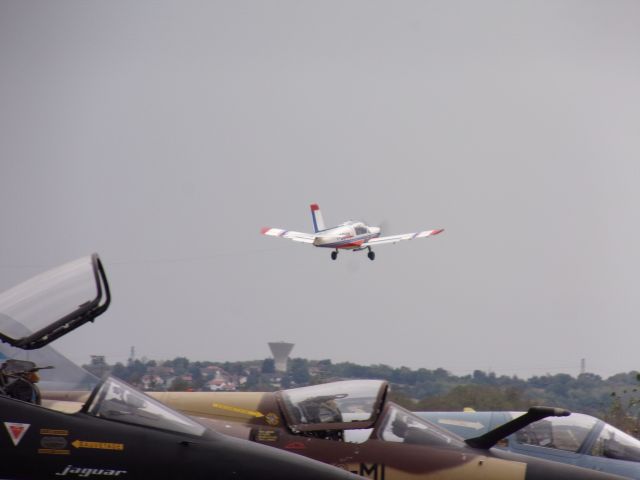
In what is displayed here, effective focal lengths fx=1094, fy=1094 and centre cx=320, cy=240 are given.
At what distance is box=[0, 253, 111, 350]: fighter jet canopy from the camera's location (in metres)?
7.48

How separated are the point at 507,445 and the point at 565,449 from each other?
759 millimetres

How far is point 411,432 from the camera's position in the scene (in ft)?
33.0

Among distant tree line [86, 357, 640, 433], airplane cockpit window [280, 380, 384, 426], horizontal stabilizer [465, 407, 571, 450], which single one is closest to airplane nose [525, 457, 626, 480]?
horizontal stabilizer [465, 407, 571, 450]

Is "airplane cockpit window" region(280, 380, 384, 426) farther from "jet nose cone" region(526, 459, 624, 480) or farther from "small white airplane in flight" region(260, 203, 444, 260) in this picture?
"small white airplane in flight" region(260, 203, 444, 260)

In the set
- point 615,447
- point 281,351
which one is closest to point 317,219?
point 281,351

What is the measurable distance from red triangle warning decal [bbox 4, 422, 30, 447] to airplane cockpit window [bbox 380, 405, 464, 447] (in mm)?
3871

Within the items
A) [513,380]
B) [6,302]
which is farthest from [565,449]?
[513,380]

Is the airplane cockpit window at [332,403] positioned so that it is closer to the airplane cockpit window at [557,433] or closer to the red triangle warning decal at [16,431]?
the red triangle warning decal at [16,431]

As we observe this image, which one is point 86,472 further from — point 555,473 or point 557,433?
point 557,433

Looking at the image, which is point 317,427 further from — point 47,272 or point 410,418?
point 47,272

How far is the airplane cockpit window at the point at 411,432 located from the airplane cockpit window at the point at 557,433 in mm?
3452

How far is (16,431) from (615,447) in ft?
28.9

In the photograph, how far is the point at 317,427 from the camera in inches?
392

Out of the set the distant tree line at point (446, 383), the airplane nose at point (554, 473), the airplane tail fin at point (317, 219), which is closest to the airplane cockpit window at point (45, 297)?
the airplane nose at point (554, 473)
